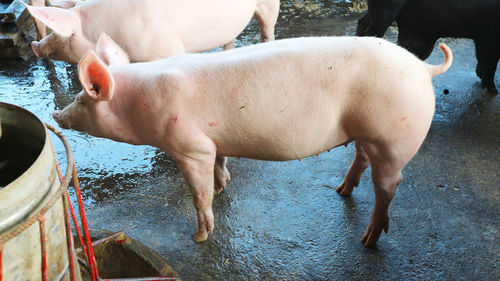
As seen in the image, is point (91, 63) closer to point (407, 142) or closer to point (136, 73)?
point (136, 73)

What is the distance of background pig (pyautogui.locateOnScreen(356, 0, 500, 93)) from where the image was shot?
3.93 meters

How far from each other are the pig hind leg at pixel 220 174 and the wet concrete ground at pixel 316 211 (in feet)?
0.20

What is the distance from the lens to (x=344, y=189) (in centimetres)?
322

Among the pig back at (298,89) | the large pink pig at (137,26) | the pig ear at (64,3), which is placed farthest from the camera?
the pig ear at (64,3)

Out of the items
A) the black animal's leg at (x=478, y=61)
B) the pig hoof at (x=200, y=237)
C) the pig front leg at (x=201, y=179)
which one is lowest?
the black animal's leg at (x=478, y=61)

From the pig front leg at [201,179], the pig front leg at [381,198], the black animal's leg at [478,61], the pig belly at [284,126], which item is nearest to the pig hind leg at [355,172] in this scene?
the pig front leg at [381,198]

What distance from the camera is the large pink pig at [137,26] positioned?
3439 millimetres

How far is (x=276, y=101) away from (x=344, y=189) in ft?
3.86

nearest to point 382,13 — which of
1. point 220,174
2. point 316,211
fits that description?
point 316,211

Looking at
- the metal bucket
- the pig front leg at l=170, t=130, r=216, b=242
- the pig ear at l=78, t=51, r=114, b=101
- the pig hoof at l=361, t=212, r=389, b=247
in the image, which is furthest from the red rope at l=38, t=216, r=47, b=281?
the pig hoof at l=361, t=212, r=389, b=247

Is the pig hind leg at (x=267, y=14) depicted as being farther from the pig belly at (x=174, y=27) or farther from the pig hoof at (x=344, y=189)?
the pig hoof at (x=344, y=189)

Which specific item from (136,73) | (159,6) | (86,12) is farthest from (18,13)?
(136,73)

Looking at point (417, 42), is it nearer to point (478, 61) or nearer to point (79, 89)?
point (478, 61)

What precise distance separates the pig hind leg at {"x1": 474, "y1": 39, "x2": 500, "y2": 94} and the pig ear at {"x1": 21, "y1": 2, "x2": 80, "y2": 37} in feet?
11.5
